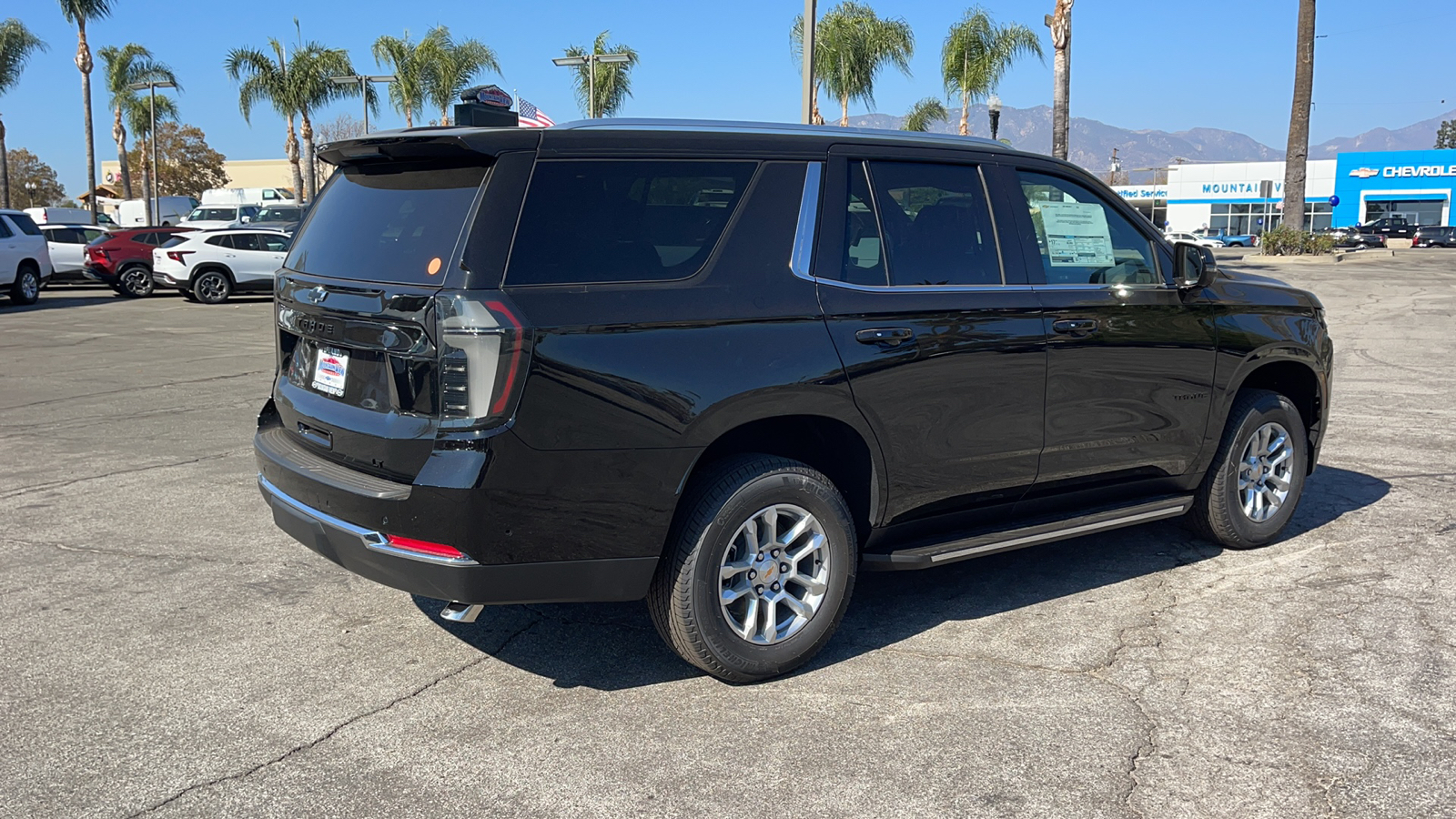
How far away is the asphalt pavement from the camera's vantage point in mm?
3328

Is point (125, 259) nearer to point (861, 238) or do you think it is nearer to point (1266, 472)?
point (861, 238)

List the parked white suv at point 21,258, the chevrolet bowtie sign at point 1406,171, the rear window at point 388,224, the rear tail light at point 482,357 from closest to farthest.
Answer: the rear tail light at point 482,357
the rear window at point 388,224
the parked white suv at point 21,258
the chevrolet bowtie sign at point 1406,171

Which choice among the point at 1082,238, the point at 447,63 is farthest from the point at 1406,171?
the point at 1082,238

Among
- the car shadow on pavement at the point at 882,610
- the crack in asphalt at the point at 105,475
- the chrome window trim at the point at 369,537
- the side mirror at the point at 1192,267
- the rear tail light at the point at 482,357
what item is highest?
the side mirror at the point at 1192,267

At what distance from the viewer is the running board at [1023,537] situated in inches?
173

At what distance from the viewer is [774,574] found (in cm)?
410

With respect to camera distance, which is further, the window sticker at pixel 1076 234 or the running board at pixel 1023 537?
Answer: the window sticker at pixel 1076 234

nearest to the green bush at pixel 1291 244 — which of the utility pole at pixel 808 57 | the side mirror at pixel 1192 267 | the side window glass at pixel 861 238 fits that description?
the utility pole at pixel 808 57

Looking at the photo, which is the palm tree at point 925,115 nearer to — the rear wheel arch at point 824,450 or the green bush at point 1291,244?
the green bush at point 1291,244

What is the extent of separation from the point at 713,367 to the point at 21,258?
23000mm

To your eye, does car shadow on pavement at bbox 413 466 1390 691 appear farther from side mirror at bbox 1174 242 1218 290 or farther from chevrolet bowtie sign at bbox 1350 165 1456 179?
chevrolet bowtie sign at bbox 1350 165 1456 179

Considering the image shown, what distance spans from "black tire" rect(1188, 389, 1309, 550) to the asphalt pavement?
0.46 feet

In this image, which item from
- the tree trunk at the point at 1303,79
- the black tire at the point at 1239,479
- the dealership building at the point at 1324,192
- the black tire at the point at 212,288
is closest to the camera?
the black tire at the point at 1239,479

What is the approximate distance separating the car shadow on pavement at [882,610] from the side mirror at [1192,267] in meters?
1.36
